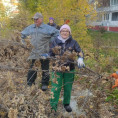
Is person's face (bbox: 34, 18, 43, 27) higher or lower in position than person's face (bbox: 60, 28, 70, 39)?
higher

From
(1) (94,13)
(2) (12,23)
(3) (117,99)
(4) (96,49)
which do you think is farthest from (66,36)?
(2) (12,23)

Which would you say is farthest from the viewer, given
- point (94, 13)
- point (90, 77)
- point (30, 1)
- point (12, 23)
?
point (30, 1)

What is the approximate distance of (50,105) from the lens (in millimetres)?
3201

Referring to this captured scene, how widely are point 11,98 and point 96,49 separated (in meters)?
5.76

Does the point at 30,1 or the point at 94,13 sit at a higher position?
the point at 30,1

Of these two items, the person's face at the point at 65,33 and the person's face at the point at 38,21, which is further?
the person's face at the point at 38,21

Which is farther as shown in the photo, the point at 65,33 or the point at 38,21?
the point at 38,21

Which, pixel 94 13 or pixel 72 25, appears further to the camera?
pixel 94 13

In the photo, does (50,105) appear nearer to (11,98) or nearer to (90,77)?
(11,98)

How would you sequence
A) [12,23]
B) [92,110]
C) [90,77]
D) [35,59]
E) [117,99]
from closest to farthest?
[90,77] → [92,110] → [117,99] → [35,59] → [12,23]

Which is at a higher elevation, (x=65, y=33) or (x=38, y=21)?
(x=38, y=21)

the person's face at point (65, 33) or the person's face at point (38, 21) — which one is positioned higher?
the person's face at point (38, 21)

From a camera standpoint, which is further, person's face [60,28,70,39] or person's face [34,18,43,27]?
person's face [34,18,43,27]

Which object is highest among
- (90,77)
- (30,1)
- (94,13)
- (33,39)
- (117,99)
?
(30,1)
